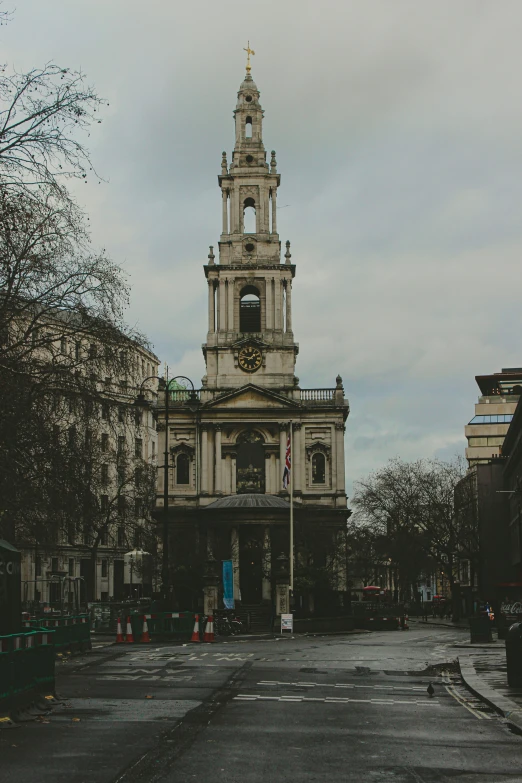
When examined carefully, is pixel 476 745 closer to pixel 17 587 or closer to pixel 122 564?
pixel 17 587

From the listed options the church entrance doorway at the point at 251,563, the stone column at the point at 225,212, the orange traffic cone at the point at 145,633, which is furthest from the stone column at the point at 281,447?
the orange traffic cone at the point at 145,633

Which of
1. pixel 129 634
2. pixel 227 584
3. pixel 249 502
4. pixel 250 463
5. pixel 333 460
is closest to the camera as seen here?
pixel 129 634

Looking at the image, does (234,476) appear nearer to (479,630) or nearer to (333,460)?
(333,460)

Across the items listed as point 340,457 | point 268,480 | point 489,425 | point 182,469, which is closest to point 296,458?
point 268,480

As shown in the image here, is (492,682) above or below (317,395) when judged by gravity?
below

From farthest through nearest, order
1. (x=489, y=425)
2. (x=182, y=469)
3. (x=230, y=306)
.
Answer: (x=489, y=425) < (x=230, y=306) < (x=182, y=469)

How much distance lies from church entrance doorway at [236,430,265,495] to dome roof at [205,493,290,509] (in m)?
6.31

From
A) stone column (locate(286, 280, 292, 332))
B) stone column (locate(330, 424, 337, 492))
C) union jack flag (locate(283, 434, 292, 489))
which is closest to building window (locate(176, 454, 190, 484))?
stone column (locate(330, 424, 337, 492))

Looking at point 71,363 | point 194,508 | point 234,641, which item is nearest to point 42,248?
point 71,363

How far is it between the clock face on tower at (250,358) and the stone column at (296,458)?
5359 millimetres

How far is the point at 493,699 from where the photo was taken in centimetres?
1633

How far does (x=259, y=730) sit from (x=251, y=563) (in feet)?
193

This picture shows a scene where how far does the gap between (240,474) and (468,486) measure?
18.8 meters

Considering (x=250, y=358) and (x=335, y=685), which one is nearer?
(x=335, y=685)
